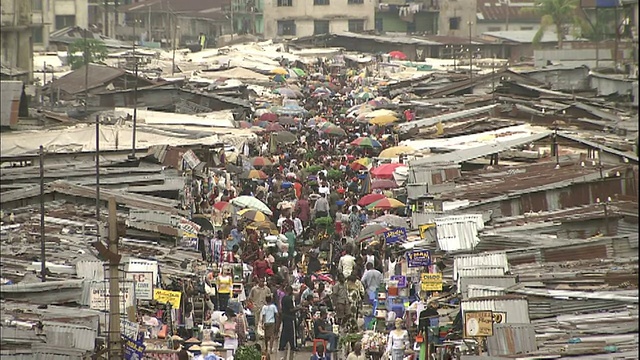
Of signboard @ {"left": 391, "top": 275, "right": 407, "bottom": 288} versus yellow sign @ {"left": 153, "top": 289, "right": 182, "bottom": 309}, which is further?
signboard @ {"left": 391, "top": 275, "right": 407, "bottom": 288}

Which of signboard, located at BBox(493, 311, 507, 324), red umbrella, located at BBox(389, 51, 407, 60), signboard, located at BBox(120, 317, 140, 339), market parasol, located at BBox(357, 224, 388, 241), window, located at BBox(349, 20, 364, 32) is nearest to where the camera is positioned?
signboard, located at BBox(493, 311, 507, 324)

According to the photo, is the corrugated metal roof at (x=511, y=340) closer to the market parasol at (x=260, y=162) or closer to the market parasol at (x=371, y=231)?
the market parasol at (x=371, y=231)

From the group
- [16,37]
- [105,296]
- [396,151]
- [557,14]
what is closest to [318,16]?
[557,14]

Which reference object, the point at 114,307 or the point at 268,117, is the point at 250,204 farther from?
the point at 268,117

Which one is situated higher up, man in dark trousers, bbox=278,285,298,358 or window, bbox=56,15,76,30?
window, bbox=56,15,76,30

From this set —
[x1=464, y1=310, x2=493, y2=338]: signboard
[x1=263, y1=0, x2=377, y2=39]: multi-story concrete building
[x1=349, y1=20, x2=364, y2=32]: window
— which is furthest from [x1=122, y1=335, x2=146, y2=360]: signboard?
[x1=349, y1=20, x2=364, y2=32]: window

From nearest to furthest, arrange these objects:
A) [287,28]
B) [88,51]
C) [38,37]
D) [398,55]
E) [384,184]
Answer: [384,184]
[88,51]
[38,37]
[398,55]
[287,28]

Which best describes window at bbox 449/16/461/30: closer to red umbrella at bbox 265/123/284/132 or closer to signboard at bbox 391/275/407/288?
red umbrella at bbox 265/123/284/132
